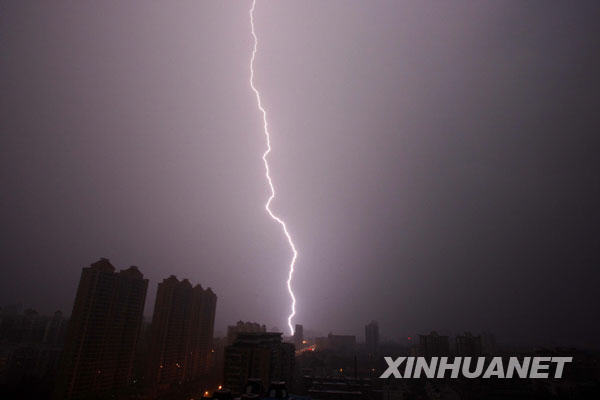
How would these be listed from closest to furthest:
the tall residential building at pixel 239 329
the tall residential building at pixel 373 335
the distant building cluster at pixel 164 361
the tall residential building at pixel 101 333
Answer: the tall residential building at pixel 101 333 < the distant building cluster at pixel 164 361 < the tall residential building at pixel 239 329 < the tall residential building at pixel 373 335

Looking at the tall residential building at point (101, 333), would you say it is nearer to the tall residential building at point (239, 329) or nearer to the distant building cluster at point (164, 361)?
the distant building cluster at point (164, 361)

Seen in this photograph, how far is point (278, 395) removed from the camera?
1592 cm

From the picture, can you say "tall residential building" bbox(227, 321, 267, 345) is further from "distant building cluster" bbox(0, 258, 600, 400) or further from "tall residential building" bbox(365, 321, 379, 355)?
"tall residential building" bbox(365, 321, 379, 355)

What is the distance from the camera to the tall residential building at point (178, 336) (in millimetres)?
28719

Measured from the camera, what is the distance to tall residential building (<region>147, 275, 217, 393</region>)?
1131 inches

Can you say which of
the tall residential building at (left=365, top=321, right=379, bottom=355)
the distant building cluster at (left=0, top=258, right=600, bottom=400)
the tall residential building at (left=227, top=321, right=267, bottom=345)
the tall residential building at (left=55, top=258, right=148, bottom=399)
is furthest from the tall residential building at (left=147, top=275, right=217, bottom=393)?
the tall residential building at (left=365, top=321, right=379, bottom=355)

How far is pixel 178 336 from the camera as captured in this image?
31.4 metres

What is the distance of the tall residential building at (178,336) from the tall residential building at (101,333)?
7.89 ft

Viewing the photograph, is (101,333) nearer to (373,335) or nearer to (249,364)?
Answer: (249,364)

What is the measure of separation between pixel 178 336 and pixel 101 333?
886cm

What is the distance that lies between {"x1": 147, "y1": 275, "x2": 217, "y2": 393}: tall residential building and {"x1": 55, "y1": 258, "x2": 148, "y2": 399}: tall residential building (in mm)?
2406

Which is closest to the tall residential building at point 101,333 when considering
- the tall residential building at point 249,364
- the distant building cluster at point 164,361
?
the distant building cluster at point 164,361

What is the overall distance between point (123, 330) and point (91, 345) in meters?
3.52

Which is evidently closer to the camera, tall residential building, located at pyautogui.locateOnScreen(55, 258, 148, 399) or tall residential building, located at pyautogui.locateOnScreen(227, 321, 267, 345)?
tall residential building, located at pyautogui.locateOnScreen(55, 258, 148, 399)
